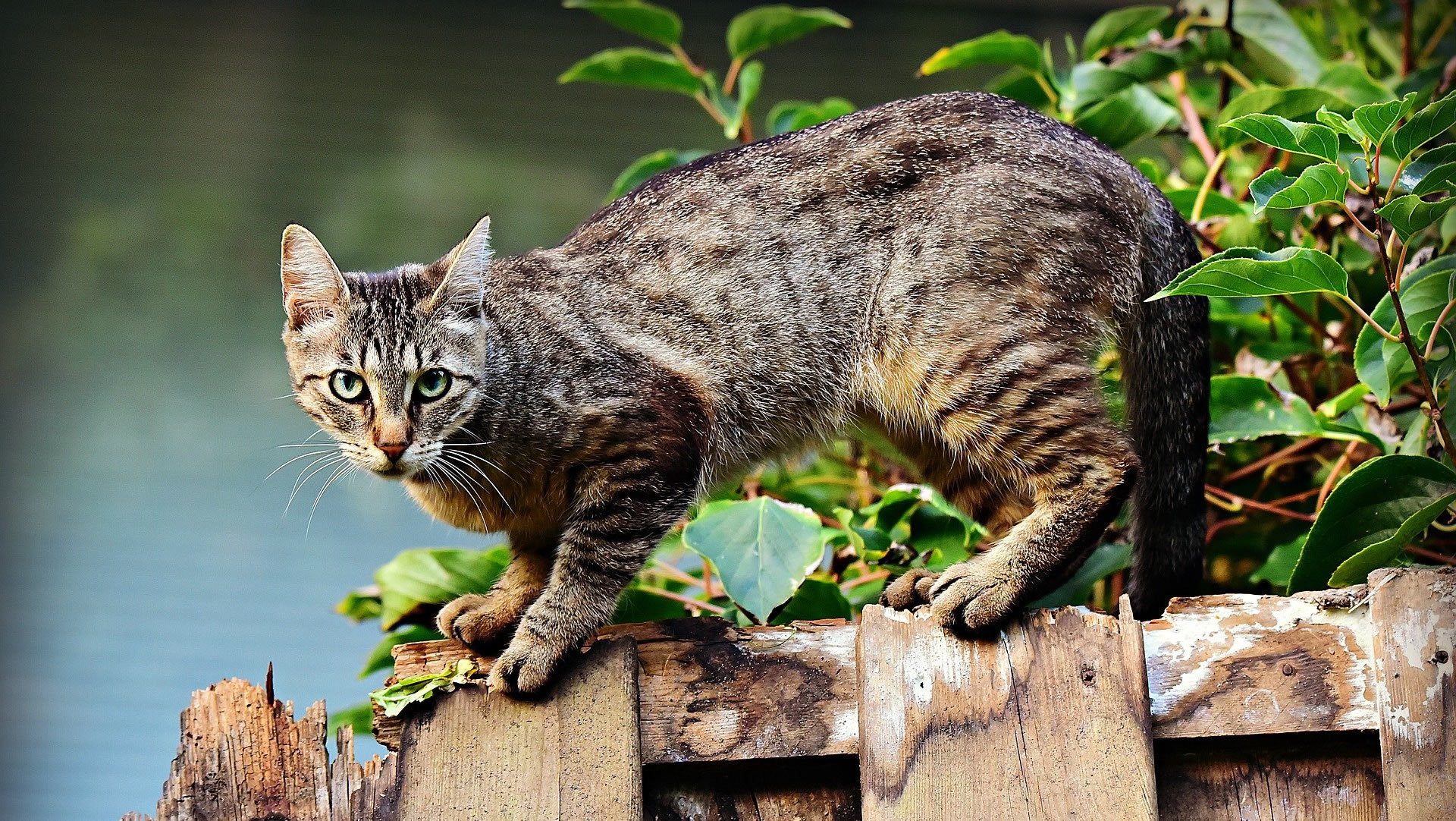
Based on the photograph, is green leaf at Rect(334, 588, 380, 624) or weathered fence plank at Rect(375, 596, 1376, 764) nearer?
weathered fence plank at Rect(375, 596, 1376, 764)

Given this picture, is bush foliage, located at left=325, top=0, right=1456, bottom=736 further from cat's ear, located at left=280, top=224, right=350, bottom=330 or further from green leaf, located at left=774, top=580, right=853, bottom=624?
cat's ear, located at left=280, top=224, right=350, bottom=330

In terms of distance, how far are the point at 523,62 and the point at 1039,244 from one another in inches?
137

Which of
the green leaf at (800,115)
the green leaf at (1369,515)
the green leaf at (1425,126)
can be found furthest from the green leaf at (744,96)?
the green leaf at (1369,515)

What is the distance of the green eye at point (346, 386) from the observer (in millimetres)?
2355

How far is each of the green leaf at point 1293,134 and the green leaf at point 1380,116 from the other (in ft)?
0.14

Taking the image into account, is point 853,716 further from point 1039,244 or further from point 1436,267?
point 1436,267

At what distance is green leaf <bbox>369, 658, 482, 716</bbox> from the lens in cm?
193

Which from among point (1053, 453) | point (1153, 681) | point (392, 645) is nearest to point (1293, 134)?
point (1053, 453)

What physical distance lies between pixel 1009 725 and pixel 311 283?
5.12 ft

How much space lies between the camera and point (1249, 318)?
317cm

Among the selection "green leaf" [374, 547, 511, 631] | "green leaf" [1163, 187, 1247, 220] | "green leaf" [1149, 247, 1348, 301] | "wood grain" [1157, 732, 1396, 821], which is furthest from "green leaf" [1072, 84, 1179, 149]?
"green leaf" [374, 547, 511, 631]

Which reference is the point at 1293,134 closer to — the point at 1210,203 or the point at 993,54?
the point at 1210,203

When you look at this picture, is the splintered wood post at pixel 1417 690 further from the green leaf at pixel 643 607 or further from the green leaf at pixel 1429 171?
the green leaf at pixel 643 607

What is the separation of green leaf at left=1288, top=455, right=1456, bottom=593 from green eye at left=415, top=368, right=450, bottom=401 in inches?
62.0
